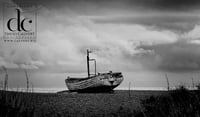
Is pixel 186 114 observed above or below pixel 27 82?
below

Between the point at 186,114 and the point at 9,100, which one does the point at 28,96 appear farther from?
the point at 186,114

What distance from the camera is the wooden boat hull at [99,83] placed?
35625mm

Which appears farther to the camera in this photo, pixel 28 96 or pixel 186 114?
pixel 28 96

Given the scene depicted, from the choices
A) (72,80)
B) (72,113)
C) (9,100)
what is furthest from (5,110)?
(72,80)

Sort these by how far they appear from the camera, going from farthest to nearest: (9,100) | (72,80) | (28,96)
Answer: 1. (72,80)
2. (28,96)
3. (9,100)

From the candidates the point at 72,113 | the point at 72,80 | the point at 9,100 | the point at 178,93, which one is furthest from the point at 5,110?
the point at 72,80

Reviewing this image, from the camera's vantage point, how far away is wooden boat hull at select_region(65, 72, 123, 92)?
117 feet

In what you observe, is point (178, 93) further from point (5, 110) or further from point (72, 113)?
point (5, 110)

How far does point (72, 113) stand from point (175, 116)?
4.09 metres

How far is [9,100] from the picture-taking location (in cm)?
884

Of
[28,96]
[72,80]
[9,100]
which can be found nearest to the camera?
[9,100]

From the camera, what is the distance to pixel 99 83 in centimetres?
3550

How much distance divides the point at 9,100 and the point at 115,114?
11.6 feet

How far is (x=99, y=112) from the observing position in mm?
11180
